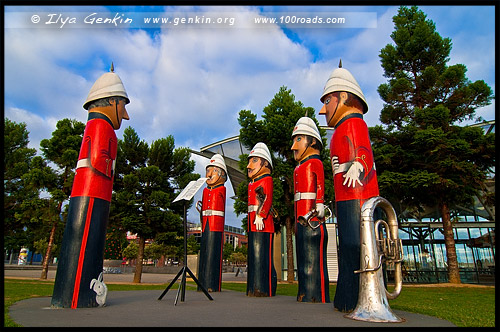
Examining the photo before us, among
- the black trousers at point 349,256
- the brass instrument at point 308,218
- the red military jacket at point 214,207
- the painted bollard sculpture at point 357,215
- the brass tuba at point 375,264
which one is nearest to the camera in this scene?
the brass tuba at point 375,264

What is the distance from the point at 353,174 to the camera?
239 inches

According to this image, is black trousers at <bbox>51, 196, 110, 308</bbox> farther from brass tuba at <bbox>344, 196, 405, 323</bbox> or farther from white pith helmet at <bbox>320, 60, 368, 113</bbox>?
white pith helmet at <bbox>320, 60, 368, 113</bbox>

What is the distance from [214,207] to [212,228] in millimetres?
660

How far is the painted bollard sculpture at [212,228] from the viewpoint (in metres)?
10.1

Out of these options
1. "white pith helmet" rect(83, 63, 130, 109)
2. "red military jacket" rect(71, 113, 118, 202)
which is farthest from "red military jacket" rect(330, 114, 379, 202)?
"white pith helmet" rect(83, 63, 130, 109)

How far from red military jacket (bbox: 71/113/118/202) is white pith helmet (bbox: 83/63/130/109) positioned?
0.42 meters

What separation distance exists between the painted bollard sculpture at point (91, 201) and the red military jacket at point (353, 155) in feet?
15.2

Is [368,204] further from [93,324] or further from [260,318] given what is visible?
[93,324]

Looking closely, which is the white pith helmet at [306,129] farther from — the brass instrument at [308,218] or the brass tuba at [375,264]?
the brass tuba at [375,264]

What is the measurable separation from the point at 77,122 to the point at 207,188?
43.5ft

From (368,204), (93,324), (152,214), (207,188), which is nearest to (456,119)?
(207,188)

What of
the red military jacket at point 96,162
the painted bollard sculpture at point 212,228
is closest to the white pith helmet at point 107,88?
the red military jacket at point 96,162

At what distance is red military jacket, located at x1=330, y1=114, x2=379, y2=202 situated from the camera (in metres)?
6.02

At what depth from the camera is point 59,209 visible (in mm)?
19266
